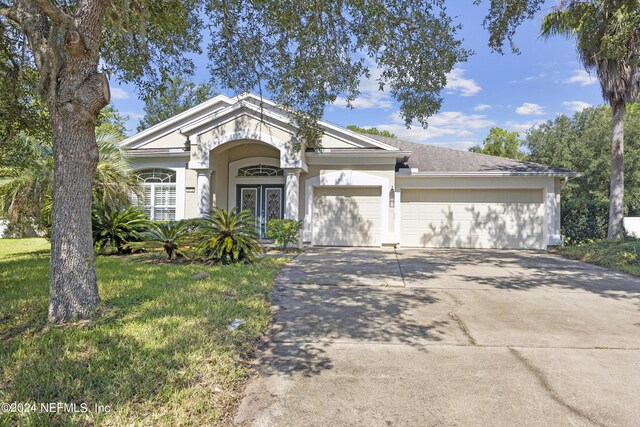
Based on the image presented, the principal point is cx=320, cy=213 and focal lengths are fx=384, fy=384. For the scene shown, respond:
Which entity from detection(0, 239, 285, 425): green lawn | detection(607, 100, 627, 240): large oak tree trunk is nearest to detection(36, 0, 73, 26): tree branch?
detection(0, 239, 285, 425): green lawn

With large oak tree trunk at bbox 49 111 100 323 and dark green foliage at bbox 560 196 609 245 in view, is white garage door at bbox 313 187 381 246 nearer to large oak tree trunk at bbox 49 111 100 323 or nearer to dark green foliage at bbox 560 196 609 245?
dark green foliage at bbox 560 196 609 245

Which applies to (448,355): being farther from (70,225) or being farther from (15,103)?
(15,103)

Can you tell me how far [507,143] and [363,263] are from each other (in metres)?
32.0

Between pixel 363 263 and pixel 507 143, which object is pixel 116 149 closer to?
pixel 363 263

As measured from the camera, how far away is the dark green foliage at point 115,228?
34.0 ft

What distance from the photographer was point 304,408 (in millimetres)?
2783

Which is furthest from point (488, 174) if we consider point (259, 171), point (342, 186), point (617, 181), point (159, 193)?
point (159, 193)

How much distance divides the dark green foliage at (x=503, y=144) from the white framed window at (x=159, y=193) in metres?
30.5

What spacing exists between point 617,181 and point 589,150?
12.1m

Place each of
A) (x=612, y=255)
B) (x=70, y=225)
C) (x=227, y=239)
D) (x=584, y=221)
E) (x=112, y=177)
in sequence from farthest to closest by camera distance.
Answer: (x=584, y=221) < (x=112, y=177) < (x=612, y=255) < (x=227, y=239) < (x=70, y=225)

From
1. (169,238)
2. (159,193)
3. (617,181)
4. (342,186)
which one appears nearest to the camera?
(169,238)

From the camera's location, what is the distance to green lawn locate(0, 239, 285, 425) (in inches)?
104

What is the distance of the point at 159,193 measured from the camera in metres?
14.6

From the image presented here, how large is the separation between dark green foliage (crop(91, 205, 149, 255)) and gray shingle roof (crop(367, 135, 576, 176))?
9.43 meters
